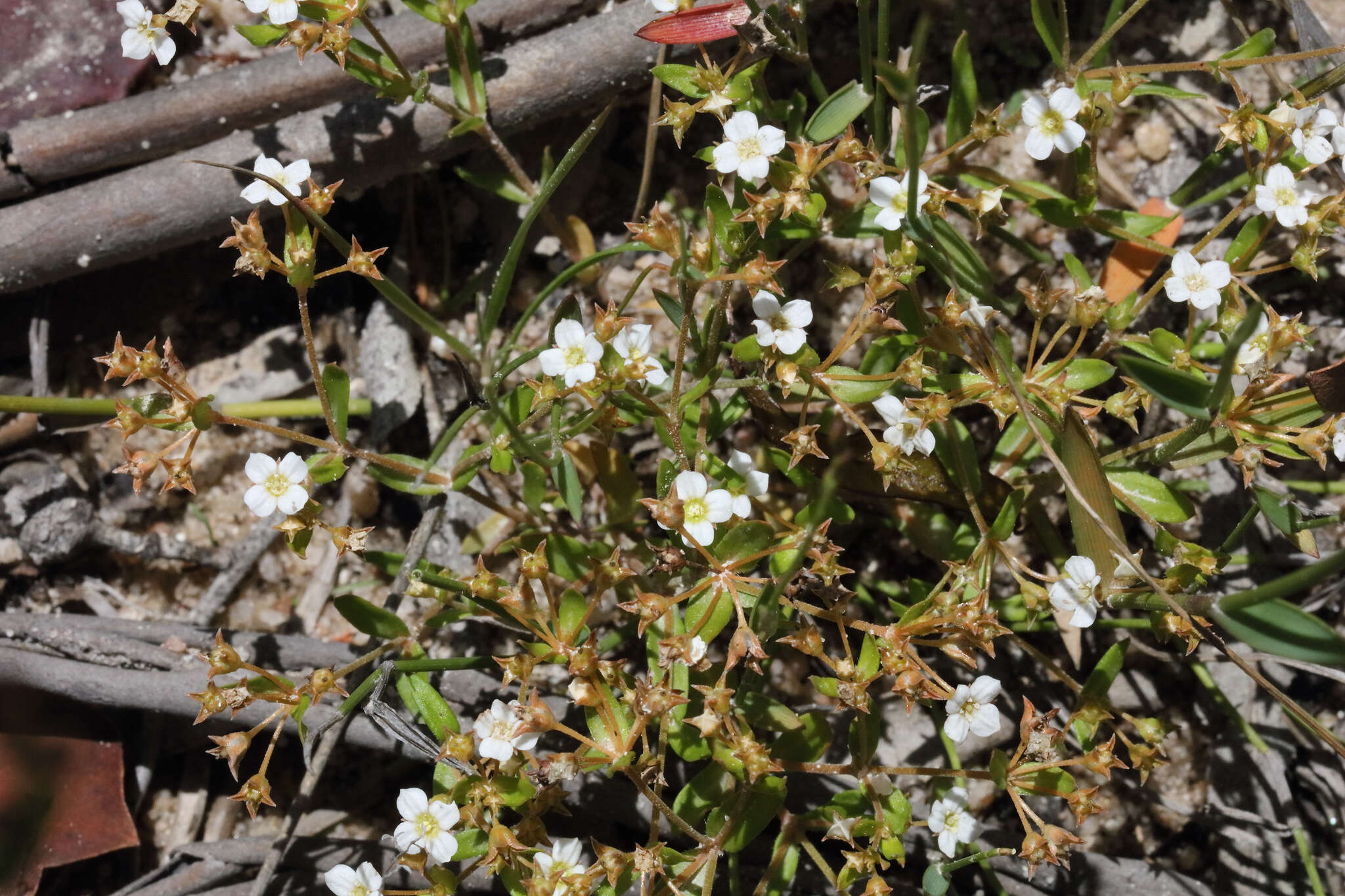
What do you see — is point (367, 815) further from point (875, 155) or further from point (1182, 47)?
point (1182, 47)

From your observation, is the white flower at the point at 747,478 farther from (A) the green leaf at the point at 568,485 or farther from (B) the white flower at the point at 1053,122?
(B) the white flower at the point at 1053,122

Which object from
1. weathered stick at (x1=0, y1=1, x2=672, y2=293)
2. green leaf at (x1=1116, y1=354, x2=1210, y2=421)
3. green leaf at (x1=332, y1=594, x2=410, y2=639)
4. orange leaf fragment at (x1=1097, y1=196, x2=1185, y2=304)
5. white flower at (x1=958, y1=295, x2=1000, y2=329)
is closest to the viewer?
green leaf at (x1=1116, y1=354, x2=1210, y2=421)

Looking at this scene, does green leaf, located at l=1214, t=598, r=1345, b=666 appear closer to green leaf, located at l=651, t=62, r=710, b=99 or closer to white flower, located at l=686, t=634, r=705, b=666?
white flower, located at l=686, t=634, r=705, b=666

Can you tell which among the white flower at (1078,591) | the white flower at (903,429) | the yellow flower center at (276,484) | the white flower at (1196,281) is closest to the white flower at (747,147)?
the white flower at (903,429)

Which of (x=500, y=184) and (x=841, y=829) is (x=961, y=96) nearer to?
(x=500, y=184)

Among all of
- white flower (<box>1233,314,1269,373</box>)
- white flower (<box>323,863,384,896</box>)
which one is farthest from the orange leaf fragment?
white flower (<box>323,863,384,896</box>)

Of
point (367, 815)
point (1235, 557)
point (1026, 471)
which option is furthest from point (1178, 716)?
point (367, 815)

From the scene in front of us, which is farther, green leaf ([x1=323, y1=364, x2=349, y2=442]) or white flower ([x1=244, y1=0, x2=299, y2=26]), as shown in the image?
green leaf ([x1=323, y1=364, x2=349, y2=442])
